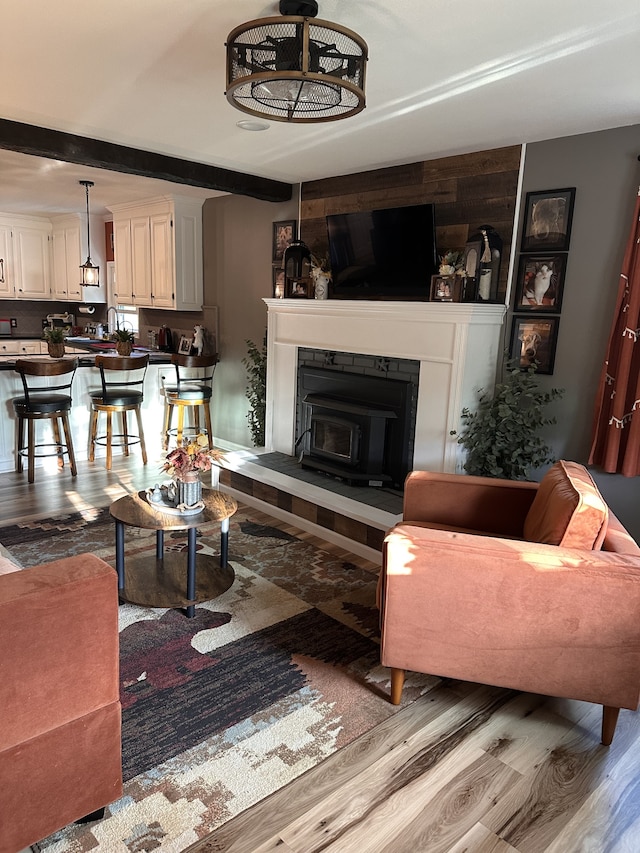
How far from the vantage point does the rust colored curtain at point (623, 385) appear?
311cm

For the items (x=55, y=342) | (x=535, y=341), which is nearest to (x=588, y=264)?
(x=535, y=341)

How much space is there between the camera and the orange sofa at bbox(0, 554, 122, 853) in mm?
1451

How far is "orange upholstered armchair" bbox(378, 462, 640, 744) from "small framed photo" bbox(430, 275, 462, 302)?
1813 mm

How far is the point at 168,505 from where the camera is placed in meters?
2.88

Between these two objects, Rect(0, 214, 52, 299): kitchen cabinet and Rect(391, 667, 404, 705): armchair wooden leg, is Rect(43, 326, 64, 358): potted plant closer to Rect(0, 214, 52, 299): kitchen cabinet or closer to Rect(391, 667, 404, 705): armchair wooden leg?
Rect(0, 214, 52, 299): kitchen cabinet

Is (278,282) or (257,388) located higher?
(278,282)

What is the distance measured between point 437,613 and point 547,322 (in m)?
2.16

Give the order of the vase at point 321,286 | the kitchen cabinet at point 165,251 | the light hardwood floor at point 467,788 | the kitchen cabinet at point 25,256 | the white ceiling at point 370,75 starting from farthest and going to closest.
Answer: the kitchen cabinet at point 25,256 < the kitchen cabinet at point 165,251 < the vase at point 321,286 < the white ceiling at point 370,75 < the light hardwood floor at point 467,788

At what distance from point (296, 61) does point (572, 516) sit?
5.99 ft

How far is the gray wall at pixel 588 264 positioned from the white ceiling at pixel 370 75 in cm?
13

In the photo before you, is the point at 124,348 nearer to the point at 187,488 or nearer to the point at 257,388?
the point at 257,388

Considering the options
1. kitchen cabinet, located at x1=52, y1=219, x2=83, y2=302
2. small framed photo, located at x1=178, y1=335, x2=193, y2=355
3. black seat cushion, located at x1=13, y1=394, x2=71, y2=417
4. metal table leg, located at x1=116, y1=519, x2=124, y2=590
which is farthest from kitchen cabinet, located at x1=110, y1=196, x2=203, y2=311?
metal table leg, located at x1=116, y1=519, x2=124, y2=590

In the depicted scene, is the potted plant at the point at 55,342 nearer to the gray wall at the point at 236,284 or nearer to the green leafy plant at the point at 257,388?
the gray wall at the point at 236,284

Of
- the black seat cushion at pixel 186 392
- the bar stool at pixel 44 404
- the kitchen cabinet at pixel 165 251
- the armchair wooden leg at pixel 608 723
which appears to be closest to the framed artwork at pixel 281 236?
the kitchen cabinet at pixel 165 251
